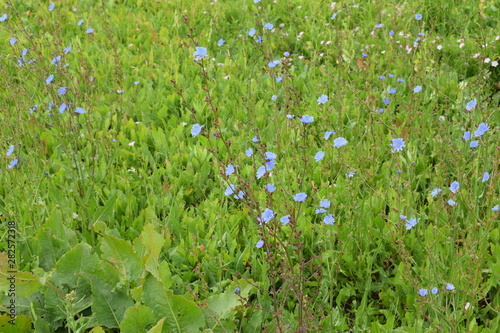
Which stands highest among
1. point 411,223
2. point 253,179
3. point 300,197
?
point 253,179

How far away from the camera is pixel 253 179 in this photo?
2.84m

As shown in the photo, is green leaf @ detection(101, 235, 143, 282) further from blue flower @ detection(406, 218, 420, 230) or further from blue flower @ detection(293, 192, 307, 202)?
blue flower @ detection(406, 218, 420, 230)

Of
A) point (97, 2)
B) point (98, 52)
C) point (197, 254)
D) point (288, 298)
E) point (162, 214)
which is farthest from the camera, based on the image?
point (97, 2)

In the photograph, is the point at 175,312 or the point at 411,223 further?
the point at 411,223

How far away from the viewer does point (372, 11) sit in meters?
4.60

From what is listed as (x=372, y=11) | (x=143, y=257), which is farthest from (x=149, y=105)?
(x=372, y=11)

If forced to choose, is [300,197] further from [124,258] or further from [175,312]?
[124,258]

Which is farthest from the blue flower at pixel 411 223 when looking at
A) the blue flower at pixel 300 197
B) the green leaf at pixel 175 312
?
the green leaf at pixel 175 312

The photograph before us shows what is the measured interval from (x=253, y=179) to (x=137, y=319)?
3.57 feet

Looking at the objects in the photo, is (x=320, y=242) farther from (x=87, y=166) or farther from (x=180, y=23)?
(x=180, y=23)

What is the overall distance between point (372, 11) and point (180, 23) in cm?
168

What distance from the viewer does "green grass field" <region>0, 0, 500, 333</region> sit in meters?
2.12

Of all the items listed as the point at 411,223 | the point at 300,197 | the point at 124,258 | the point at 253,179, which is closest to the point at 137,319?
the point at 124,258

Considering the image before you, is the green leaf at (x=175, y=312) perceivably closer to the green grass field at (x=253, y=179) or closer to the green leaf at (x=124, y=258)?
the green grass field at (x=253, y=179)
